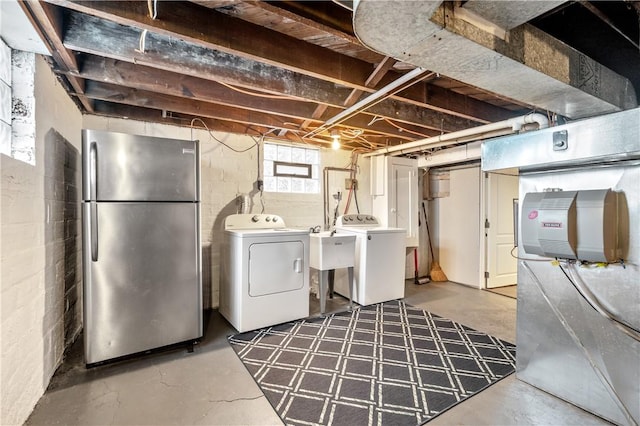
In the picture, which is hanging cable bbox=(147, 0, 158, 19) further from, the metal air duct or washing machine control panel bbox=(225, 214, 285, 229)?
washing machine control panel bbox=(225, 214, 285, 229)

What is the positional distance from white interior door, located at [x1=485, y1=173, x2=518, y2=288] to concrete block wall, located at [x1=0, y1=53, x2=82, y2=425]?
5129 millimetres

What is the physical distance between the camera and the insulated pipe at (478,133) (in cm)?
253

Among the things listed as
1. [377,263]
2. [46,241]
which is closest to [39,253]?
[46,241]

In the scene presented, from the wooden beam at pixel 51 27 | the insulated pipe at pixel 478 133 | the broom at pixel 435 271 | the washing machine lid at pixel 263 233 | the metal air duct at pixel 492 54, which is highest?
the wooden beam at pixel 51 27

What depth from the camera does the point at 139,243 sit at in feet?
7.47

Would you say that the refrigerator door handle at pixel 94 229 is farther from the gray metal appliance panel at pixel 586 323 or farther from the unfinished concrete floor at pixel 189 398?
the gray metal appliance panel at pixel 586 323

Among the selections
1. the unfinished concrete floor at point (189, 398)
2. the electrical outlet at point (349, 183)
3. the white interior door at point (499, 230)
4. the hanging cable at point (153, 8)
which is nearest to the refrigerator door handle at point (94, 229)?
the unfinished concrete floor at point (189, 398)

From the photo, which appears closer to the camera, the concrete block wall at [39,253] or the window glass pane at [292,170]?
the concrete block wall at [39,253]

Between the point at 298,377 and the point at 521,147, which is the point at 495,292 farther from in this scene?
the point at 298,377

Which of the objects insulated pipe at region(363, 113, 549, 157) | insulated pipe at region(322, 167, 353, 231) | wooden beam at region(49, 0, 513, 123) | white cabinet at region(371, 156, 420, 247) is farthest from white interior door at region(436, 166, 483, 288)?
wooden beam at region(49, 0, 513, 123)

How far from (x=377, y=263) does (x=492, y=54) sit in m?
2.75

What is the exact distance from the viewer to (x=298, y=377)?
2.09m

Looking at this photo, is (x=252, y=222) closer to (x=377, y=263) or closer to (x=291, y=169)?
(x=291, y=169)

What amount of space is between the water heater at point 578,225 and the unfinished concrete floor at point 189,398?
3.19 feet
